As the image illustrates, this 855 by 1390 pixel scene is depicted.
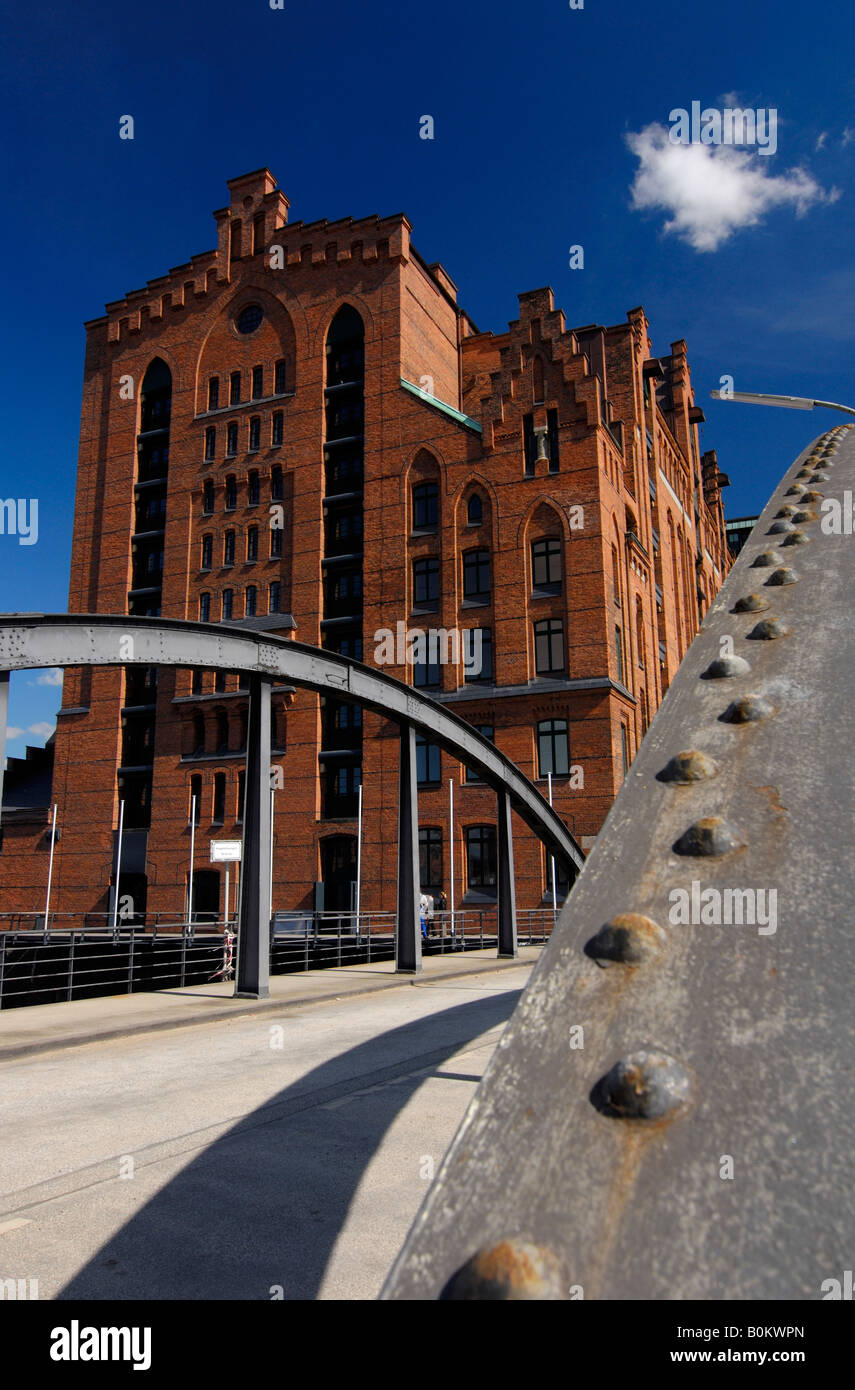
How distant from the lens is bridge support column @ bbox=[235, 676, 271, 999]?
11336 mm

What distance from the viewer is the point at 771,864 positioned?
1225 mm

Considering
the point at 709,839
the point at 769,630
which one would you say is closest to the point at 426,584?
the point at 769,630

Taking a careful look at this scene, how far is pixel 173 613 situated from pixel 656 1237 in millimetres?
39972

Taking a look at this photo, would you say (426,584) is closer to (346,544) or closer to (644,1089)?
(346,544)

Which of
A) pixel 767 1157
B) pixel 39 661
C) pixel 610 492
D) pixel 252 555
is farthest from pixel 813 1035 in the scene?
pixel 252 555

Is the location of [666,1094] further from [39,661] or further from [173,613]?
[173,613]

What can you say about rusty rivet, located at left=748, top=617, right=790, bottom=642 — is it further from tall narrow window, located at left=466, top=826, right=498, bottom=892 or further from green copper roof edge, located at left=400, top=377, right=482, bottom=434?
green copper roof edge, located at left=400, top=377, right=482, bottom=434

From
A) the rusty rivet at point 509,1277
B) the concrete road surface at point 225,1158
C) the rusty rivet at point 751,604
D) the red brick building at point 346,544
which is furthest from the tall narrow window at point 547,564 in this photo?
the rusty rivet at point 509,1277

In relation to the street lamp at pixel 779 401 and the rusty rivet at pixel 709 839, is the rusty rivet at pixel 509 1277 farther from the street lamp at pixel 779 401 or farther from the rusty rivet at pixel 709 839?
the street lamp at pixel 779 401

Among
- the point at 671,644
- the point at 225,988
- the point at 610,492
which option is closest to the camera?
the point at 225,988

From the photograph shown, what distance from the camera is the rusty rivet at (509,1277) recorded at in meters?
0.83

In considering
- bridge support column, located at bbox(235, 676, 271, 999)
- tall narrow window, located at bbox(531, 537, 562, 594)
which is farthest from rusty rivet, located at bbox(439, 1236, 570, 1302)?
tall narrow window, located at bbox(531, 537, 562, 594)

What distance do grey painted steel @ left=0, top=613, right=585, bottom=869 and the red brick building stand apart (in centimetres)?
1466
